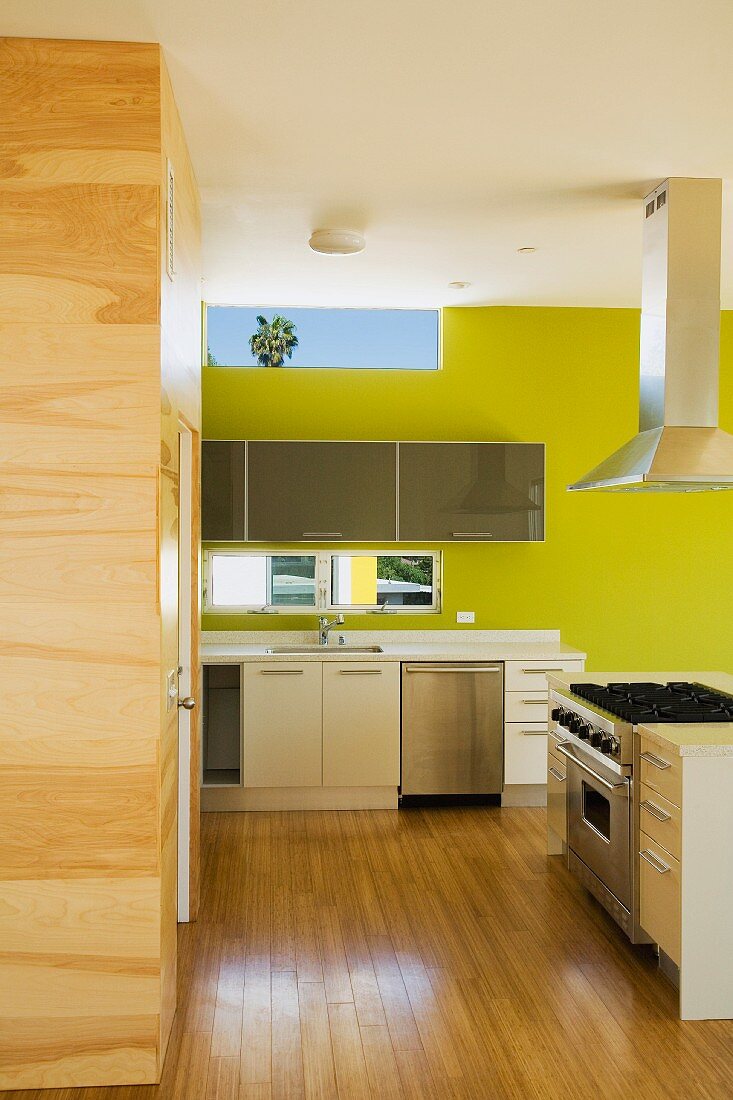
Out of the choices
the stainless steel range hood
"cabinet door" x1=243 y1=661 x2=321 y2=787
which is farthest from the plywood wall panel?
"cabinet door" x1=243 y1=661 x2=321 y2=787

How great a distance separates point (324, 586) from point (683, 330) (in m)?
2.93

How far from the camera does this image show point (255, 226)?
4.30m

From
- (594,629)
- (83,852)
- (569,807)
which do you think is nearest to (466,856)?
(569,807)

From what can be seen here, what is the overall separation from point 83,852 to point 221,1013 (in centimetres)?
87

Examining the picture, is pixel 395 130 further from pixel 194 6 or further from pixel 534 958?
pixel 534 958

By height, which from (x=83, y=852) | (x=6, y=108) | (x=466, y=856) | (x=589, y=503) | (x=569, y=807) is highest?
(x=6, y=108)

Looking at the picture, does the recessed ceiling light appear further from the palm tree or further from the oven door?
the oven door

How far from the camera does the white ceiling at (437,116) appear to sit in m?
2.54

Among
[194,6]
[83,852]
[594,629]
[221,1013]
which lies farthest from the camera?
[594,629]

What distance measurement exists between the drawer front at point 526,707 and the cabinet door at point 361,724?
0.65 metres

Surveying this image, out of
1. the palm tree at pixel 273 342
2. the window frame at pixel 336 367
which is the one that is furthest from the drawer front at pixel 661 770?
the palm tree at pixel 273 342

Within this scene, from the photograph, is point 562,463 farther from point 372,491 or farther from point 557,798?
point 557,798

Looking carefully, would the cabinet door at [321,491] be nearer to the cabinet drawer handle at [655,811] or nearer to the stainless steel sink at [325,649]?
the stainless steel sink at [325,649]

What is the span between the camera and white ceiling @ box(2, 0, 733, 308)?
2539mm
